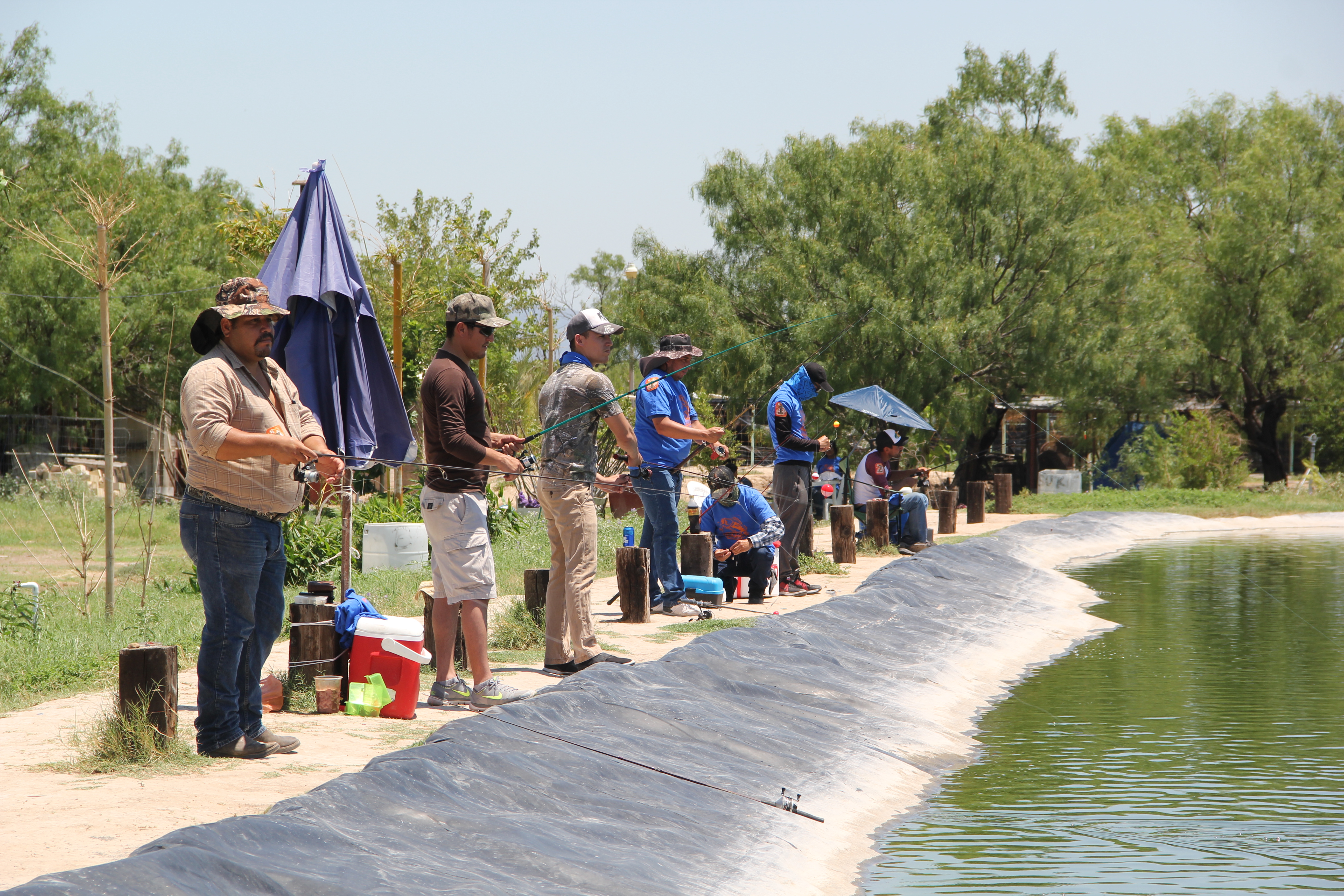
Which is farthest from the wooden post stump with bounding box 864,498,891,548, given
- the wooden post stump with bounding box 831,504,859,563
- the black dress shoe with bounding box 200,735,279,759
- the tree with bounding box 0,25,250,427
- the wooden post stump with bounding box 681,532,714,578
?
the tree with bounding box 0,25,250,427

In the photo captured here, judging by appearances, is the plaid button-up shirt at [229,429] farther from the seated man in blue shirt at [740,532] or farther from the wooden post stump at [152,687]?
the seated man in blue shirt at [740,532]

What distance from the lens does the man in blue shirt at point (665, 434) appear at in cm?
731

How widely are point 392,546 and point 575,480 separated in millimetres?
5304

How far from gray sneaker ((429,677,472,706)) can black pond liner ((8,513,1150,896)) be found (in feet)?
1.70

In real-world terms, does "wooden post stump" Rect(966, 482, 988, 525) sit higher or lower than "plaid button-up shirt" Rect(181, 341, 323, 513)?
lower

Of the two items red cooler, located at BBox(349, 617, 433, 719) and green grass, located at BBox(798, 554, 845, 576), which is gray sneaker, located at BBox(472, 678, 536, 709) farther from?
green grass, located at BBox(798, 554, 845, 576)

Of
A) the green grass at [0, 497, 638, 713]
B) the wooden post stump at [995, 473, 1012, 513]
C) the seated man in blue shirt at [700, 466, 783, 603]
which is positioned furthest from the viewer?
the wooden post stump at [995, 473, 1012, 513]

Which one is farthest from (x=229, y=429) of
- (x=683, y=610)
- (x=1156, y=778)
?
(x=683, y=610)

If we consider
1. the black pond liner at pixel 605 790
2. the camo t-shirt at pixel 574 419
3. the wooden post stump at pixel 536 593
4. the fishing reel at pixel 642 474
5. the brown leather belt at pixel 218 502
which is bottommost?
the black pond liner at pixel 605 790

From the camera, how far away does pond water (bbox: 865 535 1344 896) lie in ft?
14.3

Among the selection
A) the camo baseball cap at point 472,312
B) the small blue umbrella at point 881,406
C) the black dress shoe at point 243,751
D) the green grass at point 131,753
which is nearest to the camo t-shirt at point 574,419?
the camo baseball cap at point 472,312

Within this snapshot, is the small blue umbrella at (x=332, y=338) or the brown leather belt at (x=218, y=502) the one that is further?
the small blue umbrella at (x=332, y=338)

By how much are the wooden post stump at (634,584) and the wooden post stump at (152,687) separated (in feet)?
11.2

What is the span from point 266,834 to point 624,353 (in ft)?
121
